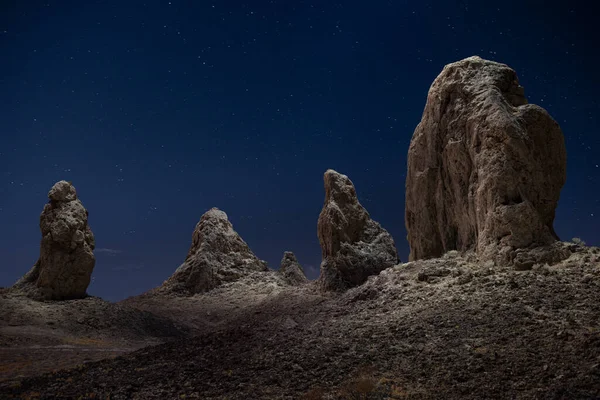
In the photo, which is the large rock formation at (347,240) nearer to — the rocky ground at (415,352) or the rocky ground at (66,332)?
the rocky ground at (66,332)

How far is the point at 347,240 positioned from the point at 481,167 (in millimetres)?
14535

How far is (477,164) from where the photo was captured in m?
16.0

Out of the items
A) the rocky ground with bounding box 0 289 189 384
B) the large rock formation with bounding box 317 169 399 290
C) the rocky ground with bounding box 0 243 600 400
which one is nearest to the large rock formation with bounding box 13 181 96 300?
the rocky ground with bounding box 0 289 189 384

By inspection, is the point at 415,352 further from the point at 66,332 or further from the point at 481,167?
the point at 66,332

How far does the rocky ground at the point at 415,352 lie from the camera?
26.0 ft

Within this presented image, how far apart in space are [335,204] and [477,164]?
1464 cm

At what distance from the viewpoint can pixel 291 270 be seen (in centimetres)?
4525

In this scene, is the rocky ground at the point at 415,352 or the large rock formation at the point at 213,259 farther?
the large rock formation at the point at 213,259

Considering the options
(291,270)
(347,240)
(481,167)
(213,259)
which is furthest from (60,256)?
(481,167)

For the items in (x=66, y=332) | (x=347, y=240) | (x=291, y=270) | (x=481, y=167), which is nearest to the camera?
(x=481, y=167)

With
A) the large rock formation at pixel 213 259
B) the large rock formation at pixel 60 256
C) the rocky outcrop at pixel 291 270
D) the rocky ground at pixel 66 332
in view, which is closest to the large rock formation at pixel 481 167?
the rocky ground at pixel 66 332

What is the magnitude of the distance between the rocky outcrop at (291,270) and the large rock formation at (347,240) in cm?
1509

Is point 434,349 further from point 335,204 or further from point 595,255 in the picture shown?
point 335,204

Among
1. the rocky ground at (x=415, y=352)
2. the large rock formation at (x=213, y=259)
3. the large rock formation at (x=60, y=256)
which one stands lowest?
the rocky ground at (x=415, y=352)
